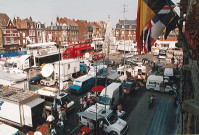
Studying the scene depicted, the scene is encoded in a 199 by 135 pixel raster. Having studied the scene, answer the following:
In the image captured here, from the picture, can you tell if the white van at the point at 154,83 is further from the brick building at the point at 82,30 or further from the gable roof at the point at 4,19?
the brick building at the point at 82,30

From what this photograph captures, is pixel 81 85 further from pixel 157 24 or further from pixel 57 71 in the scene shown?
pixel 157 24

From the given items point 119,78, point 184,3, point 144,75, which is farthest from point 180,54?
point 184,3

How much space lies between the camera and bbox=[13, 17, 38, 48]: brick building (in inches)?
2041

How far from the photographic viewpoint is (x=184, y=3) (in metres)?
12.2

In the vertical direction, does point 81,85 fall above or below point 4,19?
below

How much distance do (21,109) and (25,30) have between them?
46004 millimetres

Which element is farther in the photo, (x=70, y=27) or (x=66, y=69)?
(x=70, y=27)

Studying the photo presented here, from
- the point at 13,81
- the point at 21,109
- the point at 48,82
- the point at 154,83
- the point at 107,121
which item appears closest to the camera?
the point at 107,121

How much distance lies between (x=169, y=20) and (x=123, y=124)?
900 cm

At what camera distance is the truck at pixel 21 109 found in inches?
512

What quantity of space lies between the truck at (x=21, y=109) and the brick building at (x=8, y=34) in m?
38.0

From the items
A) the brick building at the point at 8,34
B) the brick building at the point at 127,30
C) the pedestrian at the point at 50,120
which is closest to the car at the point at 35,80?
the pedestrian at the point at 50,120

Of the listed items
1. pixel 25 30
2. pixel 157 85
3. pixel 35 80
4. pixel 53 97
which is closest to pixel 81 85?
pixel 53 97

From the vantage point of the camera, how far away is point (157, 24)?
696 centimetres
